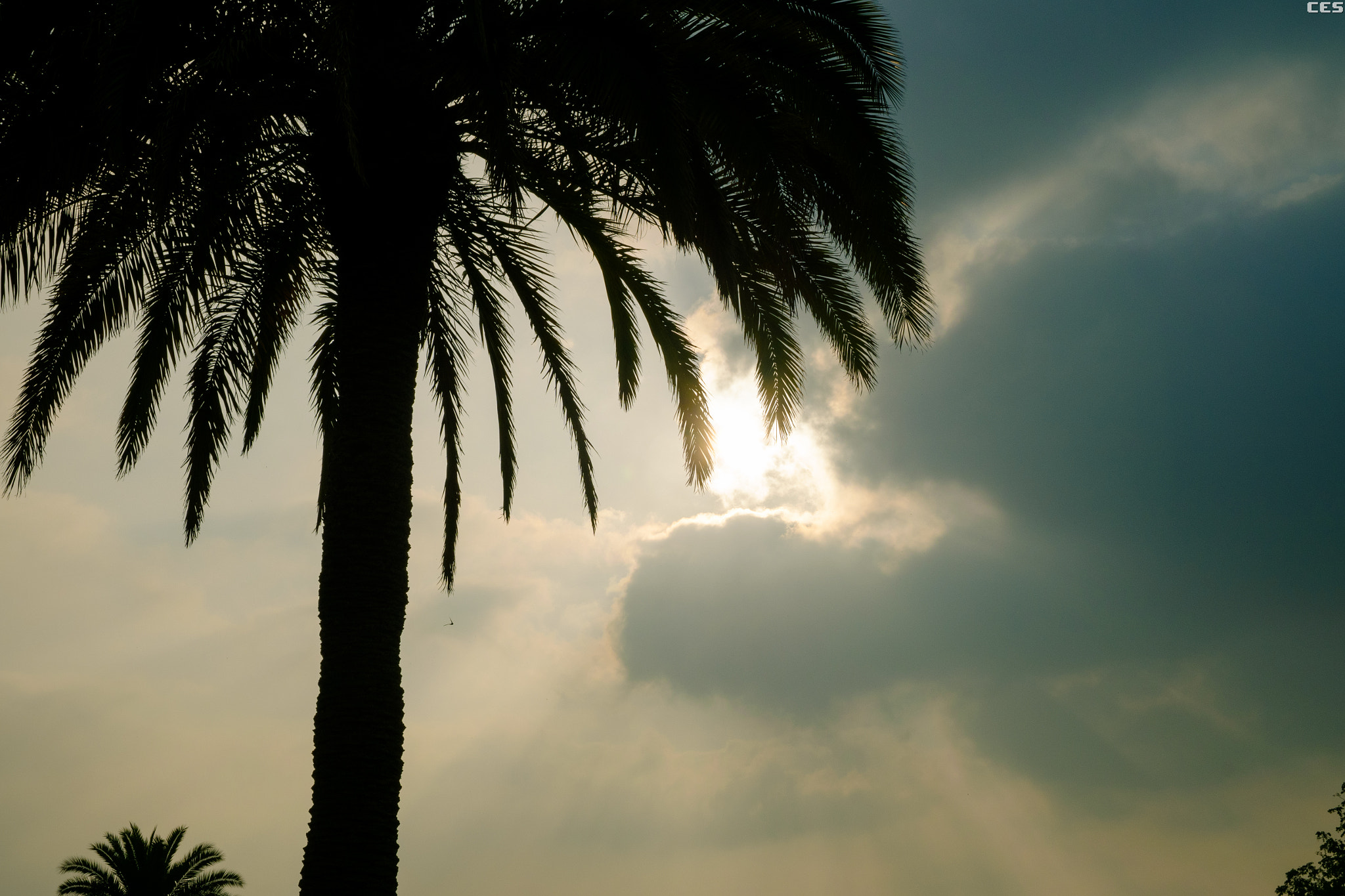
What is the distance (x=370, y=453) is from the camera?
7617mm

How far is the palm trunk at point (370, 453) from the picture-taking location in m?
6.83

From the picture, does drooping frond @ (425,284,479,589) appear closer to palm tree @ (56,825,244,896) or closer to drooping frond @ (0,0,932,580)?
drooping frond @ (0,0,932,580)

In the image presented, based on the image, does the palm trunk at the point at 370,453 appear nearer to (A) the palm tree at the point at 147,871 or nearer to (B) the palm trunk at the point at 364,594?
(B) the palm trunk at the point at 364,594

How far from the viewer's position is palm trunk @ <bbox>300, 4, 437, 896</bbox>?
683 cm

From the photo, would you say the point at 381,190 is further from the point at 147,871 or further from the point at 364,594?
the point at 147,871

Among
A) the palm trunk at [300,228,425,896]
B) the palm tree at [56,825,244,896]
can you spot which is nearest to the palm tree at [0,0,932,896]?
the palm trunk at [300,228,425,896]

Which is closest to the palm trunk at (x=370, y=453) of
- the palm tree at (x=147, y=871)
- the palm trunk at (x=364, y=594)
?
the palm trunk at (x=364, y=594)

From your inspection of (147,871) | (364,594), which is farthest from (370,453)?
(147,871)

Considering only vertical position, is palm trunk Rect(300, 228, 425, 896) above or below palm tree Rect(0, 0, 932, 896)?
below

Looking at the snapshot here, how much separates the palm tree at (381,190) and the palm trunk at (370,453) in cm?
2

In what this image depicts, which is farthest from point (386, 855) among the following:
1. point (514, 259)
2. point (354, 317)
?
point (514, 259)

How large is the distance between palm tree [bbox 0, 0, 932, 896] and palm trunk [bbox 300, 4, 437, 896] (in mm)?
19

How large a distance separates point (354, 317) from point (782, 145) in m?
3.67

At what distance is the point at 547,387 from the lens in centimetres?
1136
